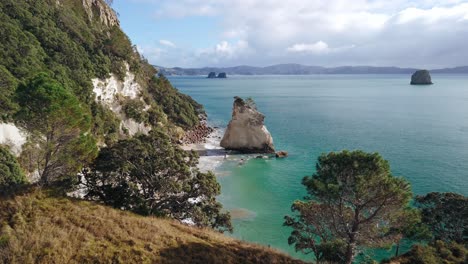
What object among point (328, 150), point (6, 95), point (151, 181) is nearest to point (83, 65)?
point (6, 95)

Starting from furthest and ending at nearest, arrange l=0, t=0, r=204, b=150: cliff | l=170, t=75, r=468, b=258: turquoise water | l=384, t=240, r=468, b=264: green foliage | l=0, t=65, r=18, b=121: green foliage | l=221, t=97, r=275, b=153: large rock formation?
1. l=221, t=97, r=275, b=153: large rock formation
2. l=0, t=0, r=204, b=150: cliff
3. l=170, t=75, r=468, b=258: turquoise water
4. l=0, t=65, r=18, b=121: green foliage
5. l=384, t=240, r=468, b=264: green foliage

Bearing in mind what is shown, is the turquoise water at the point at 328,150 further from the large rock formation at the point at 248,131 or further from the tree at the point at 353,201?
the tree at the point at 353,201

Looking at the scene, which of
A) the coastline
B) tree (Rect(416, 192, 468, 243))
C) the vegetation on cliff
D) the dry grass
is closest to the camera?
the dry grass

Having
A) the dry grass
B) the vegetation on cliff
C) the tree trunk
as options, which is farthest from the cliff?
the tree trunk

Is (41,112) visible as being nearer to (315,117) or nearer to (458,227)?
(458,227)

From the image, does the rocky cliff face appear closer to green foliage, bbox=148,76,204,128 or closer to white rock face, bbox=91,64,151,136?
green foliage, bbox=148,76,204,128

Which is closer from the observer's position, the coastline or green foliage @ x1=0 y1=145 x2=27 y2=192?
green foliage @ x1=0 y1=145 x2=27 y2=192

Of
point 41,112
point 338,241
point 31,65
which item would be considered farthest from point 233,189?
point 31,65
